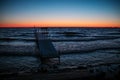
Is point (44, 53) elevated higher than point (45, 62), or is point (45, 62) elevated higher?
point (44, 53)

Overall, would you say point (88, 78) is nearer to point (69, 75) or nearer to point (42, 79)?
point (69, 75)

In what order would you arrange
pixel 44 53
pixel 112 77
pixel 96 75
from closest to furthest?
pixel 112 77 < pixel 96 75 < pixel 44 53

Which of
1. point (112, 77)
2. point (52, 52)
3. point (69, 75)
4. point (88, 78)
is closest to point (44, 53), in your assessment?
point (52, 52)

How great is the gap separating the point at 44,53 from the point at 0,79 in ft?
10.1

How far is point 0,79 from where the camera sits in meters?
5.13

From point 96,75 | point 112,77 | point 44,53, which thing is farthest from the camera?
point 44,53

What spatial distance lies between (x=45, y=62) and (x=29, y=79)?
122 inches

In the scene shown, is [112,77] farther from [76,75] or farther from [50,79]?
[50,79]

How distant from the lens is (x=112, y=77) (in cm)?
489

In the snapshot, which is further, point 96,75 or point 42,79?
point 96,75

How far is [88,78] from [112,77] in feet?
2.52

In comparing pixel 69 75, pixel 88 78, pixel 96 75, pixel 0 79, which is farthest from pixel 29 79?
pixel 96 75

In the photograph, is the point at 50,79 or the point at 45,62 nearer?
the point at 50,79

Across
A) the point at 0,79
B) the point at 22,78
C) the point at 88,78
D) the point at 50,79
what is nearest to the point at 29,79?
the point at 22,78
